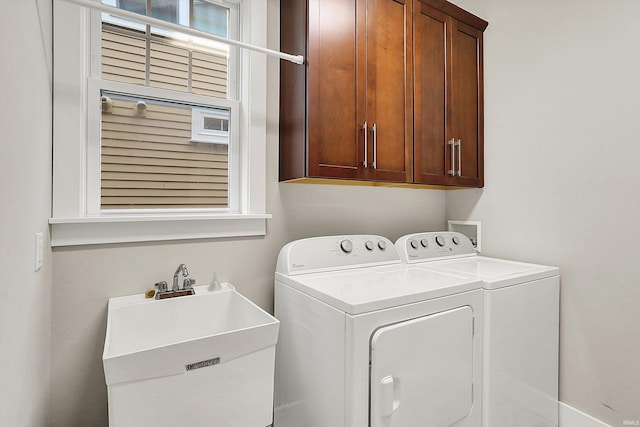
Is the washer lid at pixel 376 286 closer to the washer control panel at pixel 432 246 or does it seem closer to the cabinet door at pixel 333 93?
the washer control panel at pixel 432 246

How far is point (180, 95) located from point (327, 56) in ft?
2.49

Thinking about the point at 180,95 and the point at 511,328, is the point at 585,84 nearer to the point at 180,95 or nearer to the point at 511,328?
the point at 511,328

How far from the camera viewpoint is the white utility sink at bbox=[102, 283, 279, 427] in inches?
36.4

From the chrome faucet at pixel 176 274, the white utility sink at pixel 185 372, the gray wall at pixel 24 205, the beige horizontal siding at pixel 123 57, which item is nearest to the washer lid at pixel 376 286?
the white utility sink at pixel 185 372

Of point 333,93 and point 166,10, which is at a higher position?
point 166,10

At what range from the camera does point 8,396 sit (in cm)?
78

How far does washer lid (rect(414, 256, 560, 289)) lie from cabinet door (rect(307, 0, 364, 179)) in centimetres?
73

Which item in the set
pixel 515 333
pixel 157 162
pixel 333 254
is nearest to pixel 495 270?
pixel 515 333

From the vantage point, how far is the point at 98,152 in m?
1.49

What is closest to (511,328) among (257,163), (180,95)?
(257,163)

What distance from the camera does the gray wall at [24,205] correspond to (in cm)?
75

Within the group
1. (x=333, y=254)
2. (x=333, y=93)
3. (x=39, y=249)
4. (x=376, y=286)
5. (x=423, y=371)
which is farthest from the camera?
(x=333, y=254)

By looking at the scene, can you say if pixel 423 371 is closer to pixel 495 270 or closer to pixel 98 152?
pixel 495 270

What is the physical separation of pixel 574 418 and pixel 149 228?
2425mm
